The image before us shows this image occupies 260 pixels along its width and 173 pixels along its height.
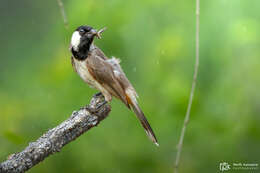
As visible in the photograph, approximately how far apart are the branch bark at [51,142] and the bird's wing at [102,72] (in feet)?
2.15

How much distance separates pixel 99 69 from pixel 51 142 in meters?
1.19

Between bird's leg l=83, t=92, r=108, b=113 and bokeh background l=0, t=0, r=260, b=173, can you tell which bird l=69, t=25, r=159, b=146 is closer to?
bird's leg l=83, t=92, r=108, b=113

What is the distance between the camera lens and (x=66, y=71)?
19.7 feet

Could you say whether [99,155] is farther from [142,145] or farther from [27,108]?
[27,108]

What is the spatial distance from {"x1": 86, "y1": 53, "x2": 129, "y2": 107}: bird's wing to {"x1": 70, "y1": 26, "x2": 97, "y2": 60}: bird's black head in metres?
0.08

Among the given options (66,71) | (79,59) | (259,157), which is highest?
(66,71)

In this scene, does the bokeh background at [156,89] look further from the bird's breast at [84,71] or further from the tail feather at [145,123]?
the tail feather at [145,123]

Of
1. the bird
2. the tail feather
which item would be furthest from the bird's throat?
the tail feather

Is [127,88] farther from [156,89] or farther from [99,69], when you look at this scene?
[156,89]

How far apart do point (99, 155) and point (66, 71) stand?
96 cm

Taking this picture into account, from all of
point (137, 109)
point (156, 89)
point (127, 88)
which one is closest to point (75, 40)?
point (127, 88)

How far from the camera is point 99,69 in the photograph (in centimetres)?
516

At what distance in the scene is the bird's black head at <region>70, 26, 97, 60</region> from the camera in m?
5.03

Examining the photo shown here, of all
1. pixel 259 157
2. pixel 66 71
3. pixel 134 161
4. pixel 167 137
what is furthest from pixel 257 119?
pixel 66 71
